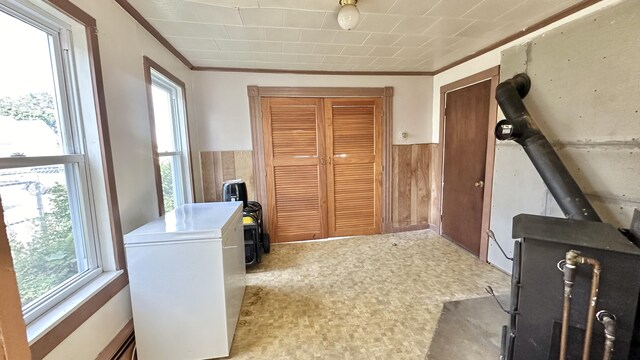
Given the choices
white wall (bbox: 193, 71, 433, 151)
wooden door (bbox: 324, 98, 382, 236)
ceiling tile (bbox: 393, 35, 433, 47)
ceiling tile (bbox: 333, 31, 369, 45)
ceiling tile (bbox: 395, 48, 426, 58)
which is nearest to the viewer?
ceiling tile (bbox: 333, 31, 369, 45)

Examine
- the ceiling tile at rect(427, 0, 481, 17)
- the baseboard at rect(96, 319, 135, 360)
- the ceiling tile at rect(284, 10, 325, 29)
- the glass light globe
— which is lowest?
the baseboard at rect(96, 319, 135, 360)

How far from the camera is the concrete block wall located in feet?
5.37

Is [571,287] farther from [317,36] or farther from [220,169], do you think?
[220,169]

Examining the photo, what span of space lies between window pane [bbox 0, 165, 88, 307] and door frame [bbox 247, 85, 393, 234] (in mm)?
2116

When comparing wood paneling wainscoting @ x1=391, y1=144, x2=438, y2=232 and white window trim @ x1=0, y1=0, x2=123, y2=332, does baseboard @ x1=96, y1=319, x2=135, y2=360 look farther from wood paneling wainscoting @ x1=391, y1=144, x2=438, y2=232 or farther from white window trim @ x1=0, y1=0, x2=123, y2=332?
wood paneling wainscoting @ x1=391, y1=144, x2=438, y2=232

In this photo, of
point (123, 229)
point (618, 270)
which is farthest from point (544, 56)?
point (123, 229)

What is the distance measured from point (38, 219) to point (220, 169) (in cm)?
220

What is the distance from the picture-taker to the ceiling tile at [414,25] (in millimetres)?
2025

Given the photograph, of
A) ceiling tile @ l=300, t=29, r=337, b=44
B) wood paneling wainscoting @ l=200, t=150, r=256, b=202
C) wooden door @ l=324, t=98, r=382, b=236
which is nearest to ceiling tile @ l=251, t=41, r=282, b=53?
ceiling tile @ l=300, t=29, r=337, b=44

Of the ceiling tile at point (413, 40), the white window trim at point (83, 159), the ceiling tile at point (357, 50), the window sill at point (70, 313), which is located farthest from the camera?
the ceiling tile at point (357, 50)

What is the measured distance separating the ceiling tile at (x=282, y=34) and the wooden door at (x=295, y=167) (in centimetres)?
Result: 103

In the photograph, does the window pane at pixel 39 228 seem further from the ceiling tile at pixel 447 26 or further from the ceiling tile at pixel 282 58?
the ceiling tile at pixel 447 26

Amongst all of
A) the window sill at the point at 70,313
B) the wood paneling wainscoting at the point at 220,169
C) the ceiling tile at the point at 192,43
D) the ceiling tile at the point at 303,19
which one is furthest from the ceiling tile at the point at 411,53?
the window sill at the point at 70,313

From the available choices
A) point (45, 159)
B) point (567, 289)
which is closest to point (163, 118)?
point (45, 159)
